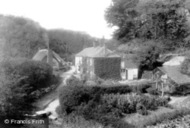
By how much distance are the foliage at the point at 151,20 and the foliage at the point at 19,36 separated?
1454cm

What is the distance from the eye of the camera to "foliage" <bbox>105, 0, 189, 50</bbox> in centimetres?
2198

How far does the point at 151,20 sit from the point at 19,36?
16.2m

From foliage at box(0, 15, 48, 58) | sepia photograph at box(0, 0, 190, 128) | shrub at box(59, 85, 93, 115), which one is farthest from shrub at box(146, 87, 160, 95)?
foliage at box(0, 15, 48, 58)

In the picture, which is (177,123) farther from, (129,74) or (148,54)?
(129,74)

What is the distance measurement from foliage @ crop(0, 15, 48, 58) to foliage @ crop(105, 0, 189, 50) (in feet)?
47.7

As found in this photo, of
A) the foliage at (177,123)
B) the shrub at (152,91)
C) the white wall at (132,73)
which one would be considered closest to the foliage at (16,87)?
the foliage at (177,123)

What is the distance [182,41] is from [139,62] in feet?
18.2

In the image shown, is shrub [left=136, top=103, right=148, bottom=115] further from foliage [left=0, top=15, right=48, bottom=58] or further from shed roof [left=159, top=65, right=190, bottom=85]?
foliage [left=0, top=15, right=48, bottom=58]

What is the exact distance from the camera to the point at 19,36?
12.8m

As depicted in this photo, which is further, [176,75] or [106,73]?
[106,73]

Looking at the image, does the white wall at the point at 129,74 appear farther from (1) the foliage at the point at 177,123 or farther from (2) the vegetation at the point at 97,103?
(1) the foliage at the point at 177,123

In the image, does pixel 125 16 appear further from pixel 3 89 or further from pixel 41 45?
pixel 3 89

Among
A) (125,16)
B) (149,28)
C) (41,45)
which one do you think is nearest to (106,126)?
(41,45)

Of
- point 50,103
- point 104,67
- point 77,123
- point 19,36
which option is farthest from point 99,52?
point 77,123
